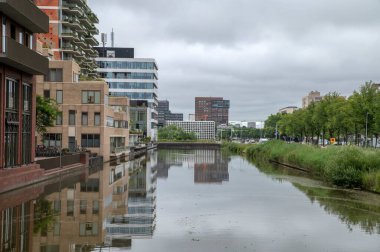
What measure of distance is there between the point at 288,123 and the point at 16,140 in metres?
93.0

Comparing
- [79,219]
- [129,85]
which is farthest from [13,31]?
[129,85]

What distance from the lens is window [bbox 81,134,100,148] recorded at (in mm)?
64750

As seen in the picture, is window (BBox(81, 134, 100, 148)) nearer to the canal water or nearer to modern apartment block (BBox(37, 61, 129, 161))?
modern apartment block (BBox(37, 61, 129, 161))

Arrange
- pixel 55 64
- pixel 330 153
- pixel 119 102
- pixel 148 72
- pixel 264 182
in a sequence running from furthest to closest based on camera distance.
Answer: pixel 148 72
pixel 119 102
pixel 55 64
pixel 330 153
pixel 264 182

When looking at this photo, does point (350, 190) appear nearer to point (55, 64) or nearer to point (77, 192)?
point (77, 192)

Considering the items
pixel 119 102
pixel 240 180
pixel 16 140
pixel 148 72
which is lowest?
pixel 240 180

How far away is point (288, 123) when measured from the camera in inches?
4742

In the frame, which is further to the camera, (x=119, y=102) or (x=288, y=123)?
(x=288, y=123)

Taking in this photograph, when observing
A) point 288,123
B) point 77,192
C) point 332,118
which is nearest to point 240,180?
point 77,192

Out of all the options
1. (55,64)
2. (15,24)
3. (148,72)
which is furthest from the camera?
(148,72)

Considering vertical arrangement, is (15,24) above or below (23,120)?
above

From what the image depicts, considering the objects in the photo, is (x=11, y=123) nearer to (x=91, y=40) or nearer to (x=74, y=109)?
(x=74, y=109)

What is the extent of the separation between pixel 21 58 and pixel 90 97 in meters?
32.2

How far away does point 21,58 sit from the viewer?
105 ft
